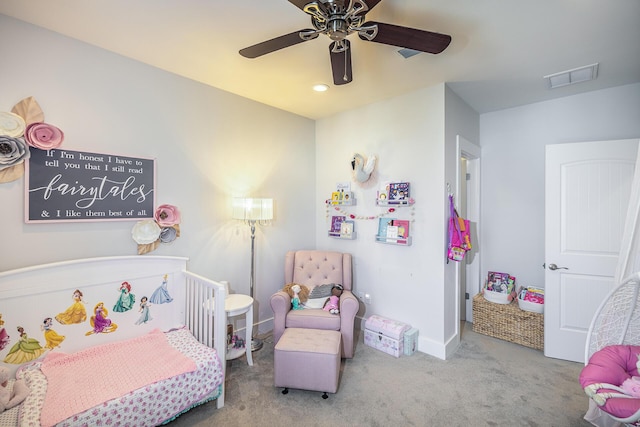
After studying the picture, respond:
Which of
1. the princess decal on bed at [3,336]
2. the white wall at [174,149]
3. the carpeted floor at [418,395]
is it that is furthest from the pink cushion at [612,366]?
the princess decal on bed at [3,336]

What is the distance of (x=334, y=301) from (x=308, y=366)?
2.48 feet

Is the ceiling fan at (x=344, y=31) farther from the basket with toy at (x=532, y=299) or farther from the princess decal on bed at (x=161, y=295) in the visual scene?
the basket with toy at (x=532, y=299)

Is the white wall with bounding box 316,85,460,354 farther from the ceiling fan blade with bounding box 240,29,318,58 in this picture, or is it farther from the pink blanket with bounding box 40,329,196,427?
the pink blanket with bounding box 40,329,196,427

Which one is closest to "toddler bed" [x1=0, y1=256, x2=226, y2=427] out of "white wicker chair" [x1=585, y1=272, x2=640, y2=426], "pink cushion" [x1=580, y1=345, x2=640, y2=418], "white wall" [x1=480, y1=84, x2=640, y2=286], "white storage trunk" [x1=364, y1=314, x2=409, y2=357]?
"white storage trunk" [x1=364, y1=314, x2=409, y2=357]

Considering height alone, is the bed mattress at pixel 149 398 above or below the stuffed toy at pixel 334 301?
below

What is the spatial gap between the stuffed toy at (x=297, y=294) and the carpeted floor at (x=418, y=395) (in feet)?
1.68

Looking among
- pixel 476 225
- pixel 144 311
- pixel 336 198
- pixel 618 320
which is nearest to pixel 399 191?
pixel 336 198

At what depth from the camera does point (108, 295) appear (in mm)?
2111

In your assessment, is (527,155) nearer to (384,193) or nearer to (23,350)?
(384,193)

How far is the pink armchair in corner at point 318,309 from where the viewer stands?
8.39 feet

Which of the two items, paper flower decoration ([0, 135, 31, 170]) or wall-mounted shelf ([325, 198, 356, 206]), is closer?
paper flower decoration ([0, 135, 31, 170])

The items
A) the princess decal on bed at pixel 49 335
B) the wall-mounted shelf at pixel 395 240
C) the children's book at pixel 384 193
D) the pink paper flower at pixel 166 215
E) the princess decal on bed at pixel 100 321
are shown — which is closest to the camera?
the princess decal on bed at pixel 49 335

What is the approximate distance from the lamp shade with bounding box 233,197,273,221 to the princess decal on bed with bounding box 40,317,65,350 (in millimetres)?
1465

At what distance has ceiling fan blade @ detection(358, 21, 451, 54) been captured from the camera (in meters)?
1.43
